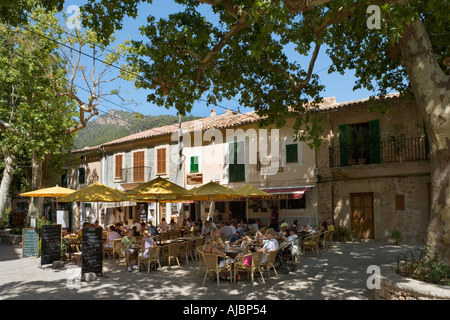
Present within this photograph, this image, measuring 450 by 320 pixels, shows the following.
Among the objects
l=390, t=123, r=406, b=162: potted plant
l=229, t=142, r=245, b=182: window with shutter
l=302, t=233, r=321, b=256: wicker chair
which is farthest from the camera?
l=229, t=142, r=245, b=182: window with shutter

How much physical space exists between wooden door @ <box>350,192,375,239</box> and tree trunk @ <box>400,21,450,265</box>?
9520mm

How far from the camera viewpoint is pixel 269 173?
18.6 meters

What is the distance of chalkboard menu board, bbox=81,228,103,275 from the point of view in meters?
8.60

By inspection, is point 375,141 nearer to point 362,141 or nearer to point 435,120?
point 362,141

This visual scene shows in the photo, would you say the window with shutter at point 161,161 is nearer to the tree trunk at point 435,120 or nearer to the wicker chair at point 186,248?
the wicker chair at point 186,248

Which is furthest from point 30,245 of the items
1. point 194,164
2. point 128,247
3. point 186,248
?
point 194,164

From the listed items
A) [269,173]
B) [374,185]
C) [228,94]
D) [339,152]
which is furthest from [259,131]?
[228,94]

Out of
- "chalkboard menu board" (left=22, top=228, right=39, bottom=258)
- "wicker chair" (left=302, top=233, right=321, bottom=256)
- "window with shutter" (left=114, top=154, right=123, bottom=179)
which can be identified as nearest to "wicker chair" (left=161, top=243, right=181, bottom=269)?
"wicker chair" (left=302, top=233, right=321, bottom=256)

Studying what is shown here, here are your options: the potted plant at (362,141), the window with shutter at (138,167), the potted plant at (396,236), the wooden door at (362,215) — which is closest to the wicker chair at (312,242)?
the potted plant at (396,236)

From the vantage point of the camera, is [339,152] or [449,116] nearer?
[449,116]

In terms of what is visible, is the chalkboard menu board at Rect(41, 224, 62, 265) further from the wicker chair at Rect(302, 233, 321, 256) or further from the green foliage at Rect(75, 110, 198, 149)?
the green foliage at Rect(75, 110, 198, 149)

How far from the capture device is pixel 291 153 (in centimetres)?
1786
